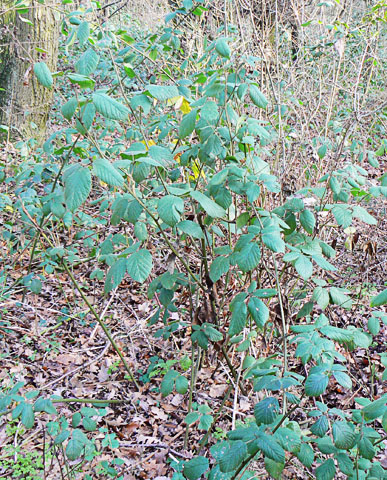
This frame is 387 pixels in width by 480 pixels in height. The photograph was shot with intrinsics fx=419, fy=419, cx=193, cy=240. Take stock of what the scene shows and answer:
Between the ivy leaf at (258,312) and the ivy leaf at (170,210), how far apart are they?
43 cm

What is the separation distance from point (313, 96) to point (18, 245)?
9.70 ft

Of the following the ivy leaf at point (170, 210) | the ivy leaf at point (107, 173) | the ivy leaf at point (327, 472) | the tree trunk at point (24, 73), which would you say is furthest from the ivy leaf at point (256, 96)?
the tree trunk at point (24, 73)

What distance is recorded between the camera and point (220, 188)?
1776 mm

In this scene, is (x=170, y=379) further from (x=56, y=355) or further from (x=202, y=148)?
(x=56, y=355)

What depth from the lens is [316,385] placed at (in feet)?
4.28

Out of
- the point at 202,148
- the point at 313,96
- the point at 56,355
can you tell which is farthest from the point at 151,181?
the point at 313,96

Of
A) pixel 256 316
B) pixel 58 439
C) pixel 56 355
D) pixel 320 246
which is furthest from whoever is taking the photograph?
pixel 56 355

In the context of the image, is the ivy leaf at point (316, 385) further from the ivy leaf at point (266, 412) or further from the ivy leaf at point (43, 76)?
the ivy leaf at point (43, 76)

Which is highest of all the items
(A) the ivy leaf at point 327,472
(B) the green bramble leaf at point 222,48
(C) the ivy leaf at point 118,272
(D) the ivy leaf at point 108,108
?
(B) the green bramble leaf at point 222,48

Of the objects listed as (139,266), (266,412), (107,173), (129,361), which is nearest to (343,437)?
(266,412)

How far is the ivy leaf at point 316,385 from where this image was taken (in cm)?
129

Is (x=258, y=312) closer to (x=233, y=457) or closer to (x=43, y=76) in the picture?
(x=233, y=457)

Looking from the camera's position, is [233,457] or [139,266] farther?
[139,266]

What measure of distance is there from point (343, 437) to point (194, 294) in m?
1.55
